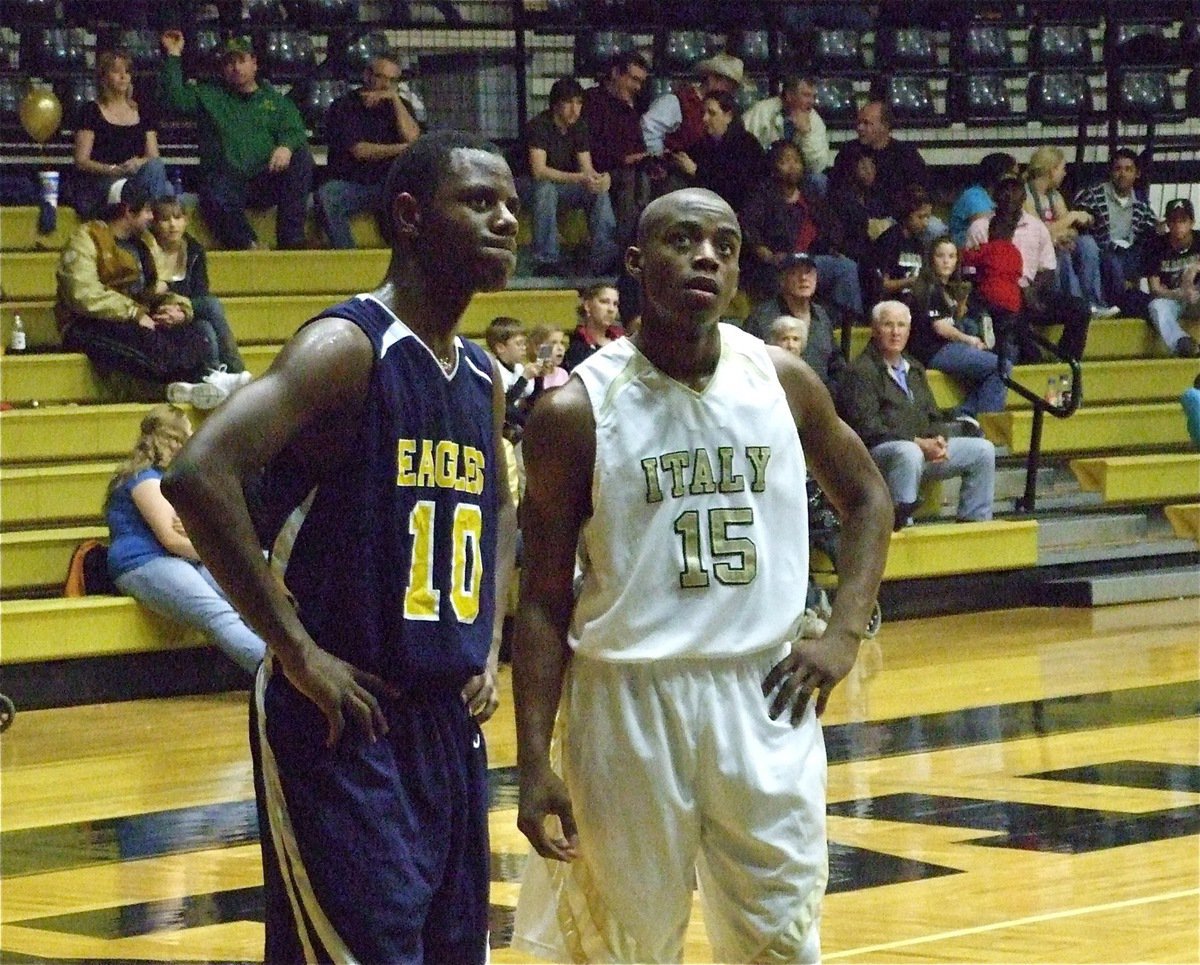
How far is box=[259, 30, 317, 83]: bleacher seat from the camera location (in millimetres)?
14789

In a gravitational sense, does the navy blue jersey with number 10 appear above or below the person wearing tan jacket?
above

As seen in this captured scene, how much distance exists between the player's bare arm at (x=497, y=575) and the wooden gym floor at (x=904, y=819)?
1758 millimetres

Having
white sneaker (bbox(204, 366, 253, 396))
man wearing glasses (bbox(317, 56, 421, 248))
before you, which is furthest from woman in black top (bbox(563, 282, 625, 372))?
man wearing glasses (bbox(317, 56, 421, 248))

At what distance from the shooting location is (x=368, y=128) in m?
13.3

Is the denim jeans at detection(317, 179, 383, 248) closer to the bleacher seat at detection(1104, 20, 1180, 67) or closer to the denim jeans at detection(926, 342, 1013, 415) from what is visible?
the denim jeans at detection(926, 342, 1013, 415)

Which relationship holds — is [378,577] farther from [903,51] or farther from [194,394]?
[903,51]

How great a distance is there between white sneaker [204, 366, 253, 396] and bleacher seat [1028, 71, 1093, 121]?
24.7ft

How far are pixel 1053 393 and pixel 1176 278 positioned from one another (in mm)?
2329

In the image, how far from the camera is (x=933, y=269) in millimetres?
13672

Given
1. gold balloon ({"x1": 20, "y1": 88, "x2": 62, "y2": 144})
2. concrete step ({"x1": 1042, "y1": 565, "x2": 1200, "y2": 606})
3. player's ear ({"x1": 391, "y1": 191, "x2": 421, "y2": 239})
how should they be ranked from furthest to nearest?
gold balloon ({"x1": 20, "y1": 88, "x2": 62, "y2": 144})
concrete step ({"x1": 1042, "y1": 565, "x2": 1200, "y2": 606})
player's ear ({"x1": 391, "y1": 191, "x2": 421, "y2": 239})

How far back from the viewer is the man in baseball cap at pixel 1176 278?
15398mm

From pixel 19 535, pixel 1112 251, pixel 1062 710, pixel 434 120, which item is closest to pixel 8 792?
pixel 19 535

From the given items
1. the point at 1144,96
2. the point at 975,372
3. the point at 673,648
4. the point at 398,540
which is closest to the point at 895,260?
the point at 975,372

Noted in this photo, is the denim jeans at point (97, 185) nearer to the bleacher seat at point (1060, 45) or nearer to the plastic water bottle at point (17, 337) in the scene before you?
the plastic water bottle at point (17, 337)
